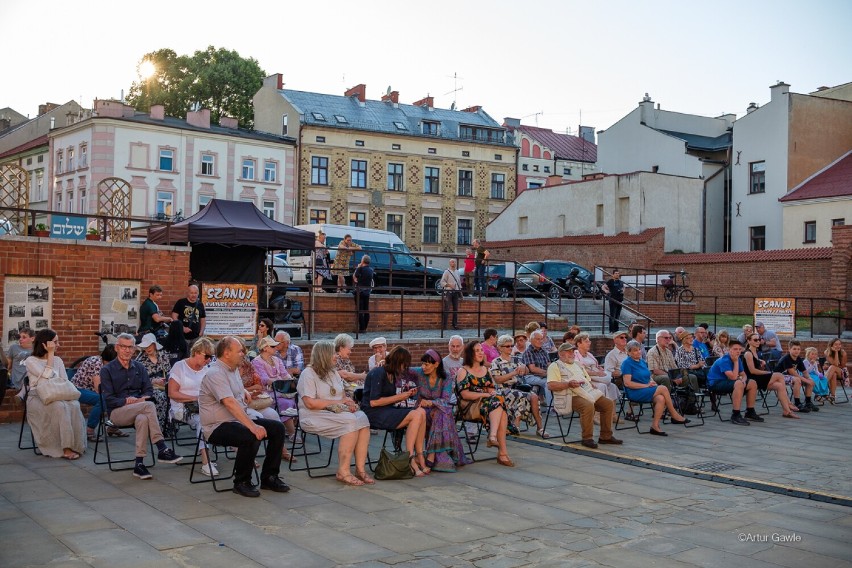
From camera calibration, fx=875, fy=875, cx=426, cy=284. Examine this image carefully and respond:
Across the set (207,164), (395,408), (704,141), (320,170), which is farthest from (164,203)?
(395,408)

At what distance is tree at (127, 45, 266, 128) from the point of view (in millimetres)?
57406

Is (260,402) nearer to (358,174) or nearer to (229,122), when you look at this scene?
(358,174)

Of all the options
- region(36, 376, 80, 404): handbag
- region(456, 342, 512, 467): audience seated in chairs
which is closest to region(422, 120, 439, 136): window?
region(456, 342, 512, 467): audience seated in chairs

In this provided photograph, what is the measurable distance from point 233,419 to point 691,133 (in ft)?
154

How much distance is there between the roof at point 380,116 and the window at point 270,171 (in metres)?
3.11

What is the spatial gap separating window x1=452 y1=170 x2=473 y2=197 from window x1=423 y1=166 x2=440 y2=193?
179 cm

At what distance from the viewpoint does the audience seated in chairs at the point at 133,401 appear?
28.3 ft

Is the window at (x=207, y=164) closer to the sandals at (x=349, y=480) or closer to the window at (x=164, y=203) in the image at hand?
the window at (x=164, y=203)

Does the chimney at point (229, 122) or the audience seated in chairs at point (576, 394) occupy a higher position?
the chimney at point (229, 122)

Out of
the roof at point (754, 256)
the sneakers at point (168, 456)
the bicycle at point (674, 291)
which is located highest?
the roof at point (754, 256)

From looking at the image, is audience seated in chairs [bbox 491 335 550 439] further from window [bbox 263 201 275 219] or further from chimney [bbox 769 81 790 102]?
window [bbox 263 201 275 219]

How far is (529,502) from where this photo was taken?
26.7 feet

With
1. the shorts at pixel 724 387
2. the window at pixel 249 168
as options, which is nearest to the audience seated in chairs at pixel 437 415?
the shorts at pixel 724 387

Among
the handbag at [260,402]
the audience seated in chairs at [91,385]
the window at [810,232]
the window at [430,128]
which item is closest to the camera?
the handbag at [260,402]
